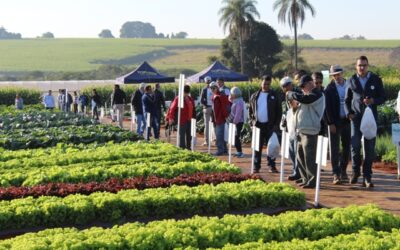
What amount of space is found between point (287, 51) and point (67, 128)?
76.1 meters

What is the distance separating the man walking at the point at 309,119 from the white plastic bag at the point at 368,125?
31.3 inches

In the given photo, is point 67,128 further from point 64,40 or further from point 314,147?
point 64,40

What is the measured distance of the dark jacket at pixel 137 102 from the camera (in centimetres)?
2285

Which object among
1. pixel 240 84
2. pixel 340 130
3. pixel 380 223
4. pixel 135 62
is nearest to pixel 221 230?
pixel 380 223

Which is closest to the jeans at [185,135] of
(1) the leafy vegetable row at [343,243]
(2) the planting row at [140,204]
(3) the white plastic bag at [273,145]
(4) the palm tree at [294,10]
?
(3) the white plastic bag at [273,145]

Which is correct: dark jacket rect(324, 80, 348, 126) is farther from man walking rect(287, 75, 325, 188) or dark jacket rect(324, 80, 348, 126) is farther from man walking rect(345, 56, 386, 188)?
man walking rect(287, 75, 325, 188)

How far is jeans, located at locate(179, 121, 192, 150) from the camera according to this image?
1825 centimetres

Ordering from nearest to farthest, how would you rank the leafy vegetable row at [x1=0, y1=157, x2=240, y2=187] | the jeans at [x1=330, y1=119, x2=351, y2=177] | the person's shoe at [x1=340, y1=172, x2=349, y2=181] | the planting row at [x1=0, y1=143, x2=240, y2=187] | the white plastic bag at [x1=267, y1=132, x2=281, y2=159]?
the leafy vegetable row at [x1=0, y1=157, x2=240, y2=187] < the planting row at [x1=0, y1=143, x2=240, y2=187] < the jeans at [x1=330, y1=119, x2=351, y2=177] < the person's shoe at [x1=340, y1=172, x2=349, y2=181] < the white plastic bag at [x1=267, y1=132, x2=281, y2=159]

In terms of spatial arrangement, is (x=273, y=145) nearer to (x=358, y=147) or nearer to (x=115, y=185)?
(x=358, y=147)

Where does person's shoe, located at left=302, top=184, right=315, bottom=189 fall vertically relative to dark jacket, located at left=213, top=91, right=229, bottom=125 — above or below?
below

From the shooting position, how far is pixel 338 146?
12992mm

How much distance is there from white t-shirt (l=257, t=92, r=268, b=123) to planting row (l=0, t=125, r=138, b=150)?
4919 mm

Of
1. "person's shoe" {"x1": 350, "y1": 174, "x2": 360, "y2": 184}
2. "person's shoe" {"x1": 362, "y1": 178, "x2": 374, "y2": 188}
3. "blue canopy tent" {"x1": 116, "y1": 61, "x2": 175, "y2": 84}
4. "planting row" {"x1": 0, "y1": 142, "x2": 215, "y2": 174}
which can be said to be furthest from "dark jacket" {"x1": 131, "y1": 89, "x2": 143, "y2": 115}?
"person's shoe" {"x1": 362, "y1": 178, "x2": 374, "y2": 188}

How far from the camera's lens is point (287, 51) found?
307 feet
